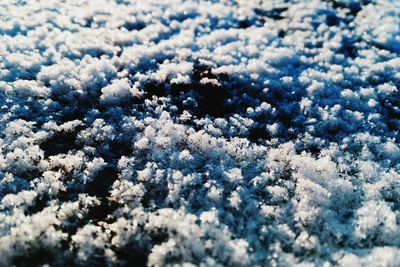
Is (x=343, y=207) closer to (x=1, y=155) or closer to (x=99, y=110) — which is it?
(x=99, y=110)

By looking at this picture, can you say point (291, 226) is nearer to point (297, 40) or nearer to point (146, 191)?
point (146, 191)

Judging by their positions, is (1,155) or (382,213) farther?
(1,155)

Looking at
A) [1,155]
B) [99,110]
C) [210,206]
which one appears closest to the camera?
[210,206]

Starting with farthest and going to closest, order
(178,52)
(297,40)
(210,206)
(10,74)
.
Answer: (297,40) → (178,52) → (10,74) → (210,206)

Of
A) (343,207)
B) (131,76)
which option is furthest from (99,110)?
(343,207)

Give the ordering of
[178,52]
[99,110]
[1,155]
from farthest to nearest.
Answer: [178,52], [99,110], [1,155]

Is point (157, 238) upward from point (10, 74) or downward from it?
downward

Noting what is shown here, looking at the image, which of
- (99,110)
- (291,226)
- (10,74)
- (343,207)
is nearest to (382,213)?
(343,207)
